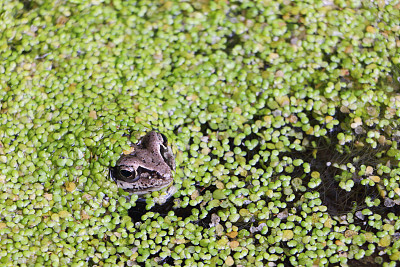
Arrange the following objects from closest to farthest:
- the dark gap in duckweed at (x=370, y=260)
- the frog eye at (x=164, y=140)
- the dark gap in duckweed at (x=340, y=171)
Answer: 1. the dark gap in duckweed at (x=370, y=260)
2. the dark gap in duckweed at (x=340, y=171)
3. the frog eye at (x=164, y=140)

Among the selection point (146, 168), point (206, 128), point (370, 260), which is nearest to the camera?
point (370, 260)

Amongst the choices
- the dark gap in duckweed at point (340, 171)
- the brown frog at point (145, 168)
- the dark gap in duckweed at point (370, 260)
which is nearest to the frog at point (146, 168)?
the brown frog at point (145, 168)

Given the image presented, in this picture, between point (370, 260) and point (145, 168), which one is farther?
point (145, 168)

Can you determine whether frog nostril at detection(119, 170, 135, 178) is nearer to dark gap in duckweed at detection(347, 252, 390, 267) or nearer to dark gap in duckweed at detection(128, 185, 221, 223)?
dark gap in duckweed at detection(128, 185, 221, 223)

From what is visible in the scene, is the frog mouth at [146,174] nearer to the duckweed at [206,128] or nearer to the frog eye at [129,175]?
the frog eye at [129,175]

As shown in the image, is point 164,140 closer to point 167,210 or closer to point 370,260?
point 167,210

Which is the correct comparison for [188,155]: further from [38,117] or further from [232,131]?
[38,117]

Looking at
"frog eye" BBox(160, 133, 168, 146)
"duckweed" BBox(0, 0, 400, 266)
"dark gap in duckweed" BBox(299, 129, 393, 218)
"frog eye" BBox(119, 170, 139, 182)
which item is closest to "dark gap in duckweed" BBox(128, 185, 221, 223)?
"duckweed" BBox(0, 0, 400, 266)

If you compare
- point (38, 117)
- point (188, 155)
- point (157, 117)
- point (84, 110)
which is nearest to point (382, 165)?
point (188, 155)

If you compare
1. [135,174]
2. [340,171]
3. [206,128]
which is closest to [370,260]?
[340,171]
